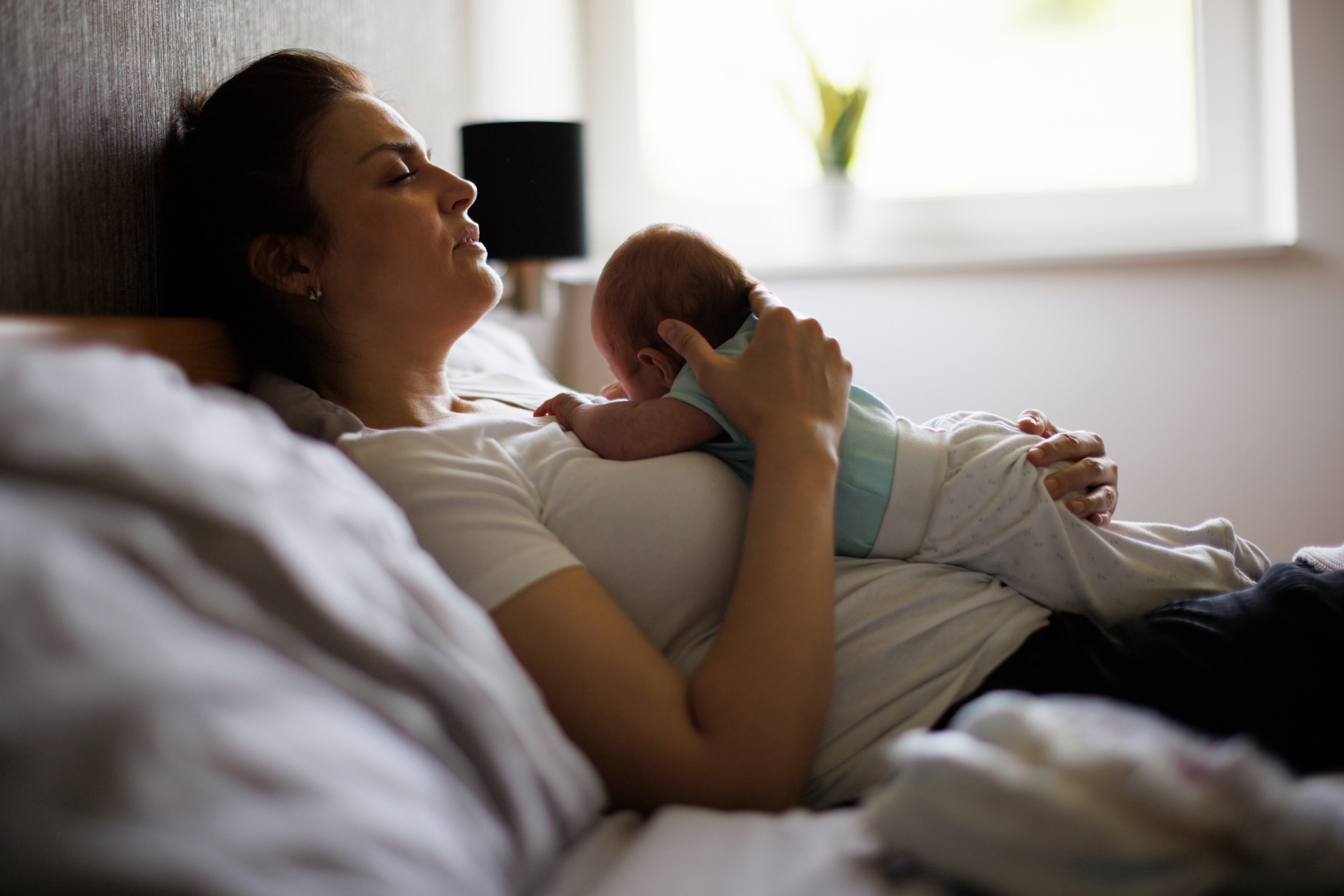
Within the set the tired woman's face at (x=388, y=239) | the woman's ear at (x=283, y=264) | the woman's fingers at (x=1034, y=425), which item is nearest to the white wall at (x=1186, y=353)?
the woman's fingers at (x=1034, y=425)

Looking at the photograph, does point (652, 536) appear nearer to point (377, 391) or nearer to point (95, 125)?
point (377, 391)

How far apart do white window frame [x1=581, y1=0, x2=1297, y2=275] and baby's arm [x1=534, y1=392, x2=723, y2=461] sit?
1.56 metres

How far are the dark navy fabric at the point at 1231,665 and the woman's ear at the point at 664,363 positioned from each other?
54cm

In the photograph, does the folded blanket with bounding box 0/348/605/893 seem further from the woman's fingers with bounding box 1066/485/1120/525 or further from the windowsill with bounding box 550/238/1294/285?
the windowsill with bounding box 550/238/1294/285

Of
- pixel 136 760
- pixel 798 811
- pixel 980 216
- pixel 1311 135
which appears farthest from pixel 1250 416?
pixel 136 760

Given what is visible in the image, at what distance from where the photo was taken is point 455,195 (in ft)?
3.87

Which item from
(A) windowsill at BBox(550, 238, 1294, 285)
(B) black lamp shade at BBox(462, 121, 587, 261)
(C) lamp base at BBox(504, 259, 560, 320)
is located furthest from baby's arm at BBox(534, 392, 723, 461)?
(A) windowsill at BBox(550, 238, 1294, 285)

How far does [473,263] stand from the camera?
3.84 ft

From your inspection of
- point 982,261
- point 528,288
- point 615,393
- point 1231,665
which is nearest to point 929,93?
point 982,261

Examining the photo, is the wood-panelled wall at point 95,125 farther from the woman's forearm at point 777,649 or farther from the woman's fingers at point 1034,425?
the woman's fingers at point 1034,425

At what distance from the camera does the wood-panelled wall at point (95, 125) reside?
0.78m

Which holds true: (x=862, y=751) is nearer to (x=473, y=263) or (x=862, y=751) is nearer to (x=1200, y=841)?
(x=1200, y=841)

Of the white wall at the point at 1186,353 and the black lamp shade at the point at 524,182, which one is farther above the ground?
the black lamp shade at the point at 524,182

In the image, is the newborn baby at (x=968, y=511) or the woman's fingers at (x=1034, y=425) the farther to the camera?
the woman's fingers at (x=1034, y=425)
